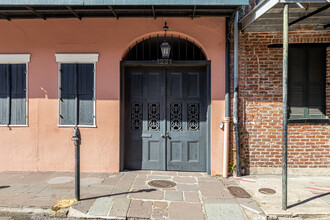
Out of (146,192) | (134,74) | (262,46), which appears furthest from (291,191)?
(134,74)

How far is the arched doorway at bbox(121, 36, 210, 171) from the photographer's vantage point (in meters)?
6.31

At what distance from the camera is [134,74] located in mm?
6414

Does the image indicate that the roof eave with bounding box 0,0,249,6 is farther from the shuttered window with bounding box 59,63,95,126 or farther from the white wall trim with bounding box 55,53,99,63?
the shuttered window with bounding box 59,63,95,126

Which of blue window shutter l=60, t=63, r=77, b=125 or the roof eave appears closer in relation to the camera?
the roof eave

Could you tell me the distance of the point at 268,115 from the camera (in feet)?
19.8

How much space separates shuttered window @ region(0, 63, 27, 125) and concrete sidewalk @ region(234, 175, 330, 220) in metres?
5.63

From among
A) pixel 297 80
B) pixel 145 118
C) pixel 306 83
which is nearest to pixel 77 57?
pixel 145 118

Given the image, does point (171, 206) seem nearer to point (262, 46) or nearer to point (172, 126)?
point (172, 126)

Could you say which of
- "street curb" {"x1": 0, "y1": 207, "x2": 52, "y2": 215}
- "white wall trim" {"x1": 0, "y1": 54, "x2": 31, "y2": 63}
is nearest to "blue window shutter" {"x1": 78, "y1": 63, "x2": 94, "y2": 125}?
"white wall trim" {"x1": 0, "y1": 54, "x2": 31, "y2": 63}

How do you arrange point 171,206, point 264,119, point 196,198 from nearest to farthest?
1. point 171,206
2. point 196,198
3. point 264,119

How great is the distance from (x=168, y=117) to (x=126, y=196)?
2.35 metres

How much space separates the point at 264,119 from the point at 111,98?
3804 millimetres

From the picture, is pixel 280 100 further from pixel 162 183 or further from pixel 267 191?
pixel 162 183

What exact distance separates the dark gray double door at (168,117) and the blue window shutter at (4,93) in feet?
9.95
